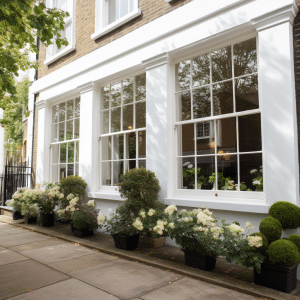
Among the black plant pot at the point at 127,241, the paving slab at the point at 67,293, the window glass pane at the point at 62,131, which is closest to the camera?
the paving slab at the point at 67,293

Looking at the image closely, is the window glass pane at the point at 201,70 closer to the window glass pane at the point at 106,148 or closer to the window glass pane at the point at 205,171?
the window glass pane at the point at 205,171

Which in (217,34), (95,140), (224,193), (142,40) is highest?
(142,40)

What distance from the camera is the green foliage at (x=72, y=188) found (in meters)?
6.84

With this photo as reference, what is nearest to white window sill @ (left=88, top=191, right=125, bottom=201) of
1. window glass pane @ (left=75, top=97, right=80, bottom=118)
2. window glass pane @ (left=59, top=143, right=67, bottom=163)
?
window glass pane @ (left=59, top=143, right=67, bottom=163)

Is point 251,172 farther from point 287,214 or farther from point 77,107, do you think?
point 77,107

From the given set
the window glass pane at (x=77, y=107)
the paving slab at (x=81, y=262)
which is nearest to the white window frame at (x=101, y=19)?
the window glass pane at (x=77, y=107)

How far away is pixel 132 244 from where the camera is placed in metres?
5.04

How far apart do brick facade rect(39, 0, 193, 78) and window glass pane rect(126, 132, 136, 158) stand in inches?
93.2

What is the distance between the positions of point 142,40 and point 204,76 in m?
1.73

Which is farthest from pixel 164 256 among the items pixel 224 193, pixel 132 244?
pixel 224 193

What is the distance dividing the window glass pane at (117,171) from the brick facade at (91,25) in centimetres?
298

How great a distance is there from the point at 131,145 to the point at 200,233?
3.09 metres

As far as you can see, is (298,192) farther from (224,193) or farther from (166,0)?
(166,0)

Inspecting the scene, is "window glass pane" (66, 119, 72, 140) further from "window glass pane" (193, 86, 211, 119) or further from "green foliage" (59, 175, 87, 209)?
"window glass pane" (193, 86, 211, 119)
